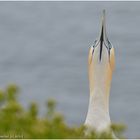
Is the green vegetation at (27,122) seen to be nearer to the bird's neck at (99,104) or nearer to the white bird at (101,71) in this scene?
the bird's neck at (99,104)

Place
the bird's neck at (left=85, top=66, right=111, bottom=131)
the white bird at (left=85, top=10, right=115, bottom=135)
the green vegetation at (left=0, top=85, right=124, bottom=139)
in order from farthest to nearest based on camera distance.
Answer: the white bird at (left=85, top=10, right=115, bottom=135) → the bird's neck at (left=85, top=66, right=111, bottom=131) → the green vegetation at (left=0, top=85, right=124, bottom=139)

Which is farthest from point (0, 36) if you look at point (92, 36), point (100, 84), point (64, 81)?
point (100, 84)

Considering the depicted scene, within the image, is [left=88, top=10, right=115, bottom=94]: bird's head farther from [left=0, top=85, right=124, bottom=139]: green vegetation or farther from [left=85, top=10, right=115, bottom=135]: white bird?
[left=0, top=85, right=124, bottom=139]: green vegetation

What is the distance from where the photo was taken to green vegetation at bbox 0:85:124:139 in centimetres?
470

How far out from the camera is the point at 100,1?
87.6 ft

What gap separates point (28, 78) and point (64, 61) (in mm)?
1503

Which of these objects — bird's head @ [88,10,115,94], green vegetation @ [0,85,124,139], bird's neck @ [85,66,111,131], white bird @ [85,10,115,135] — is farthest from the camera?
bird's head @ [88,10,115,94]

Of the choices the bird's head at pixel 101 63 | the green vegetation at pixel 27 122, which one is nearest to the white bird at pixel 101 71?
the bird's head at pixel 101 63

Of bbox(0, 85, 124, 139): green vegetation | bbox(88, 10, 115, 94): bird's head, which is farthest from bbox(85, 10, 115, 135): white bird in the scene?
bbox(0, 85, 124, 139): green vegetation

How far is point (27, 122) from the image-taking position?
4.77m

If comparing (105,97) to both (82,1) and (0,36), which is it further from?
(82,1)

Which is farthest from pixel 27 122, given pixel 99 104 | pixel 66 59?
pixel 66 59

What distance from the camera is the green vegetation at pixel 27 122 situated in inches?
185

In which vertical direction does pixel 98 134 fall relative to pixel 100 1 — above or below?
below
